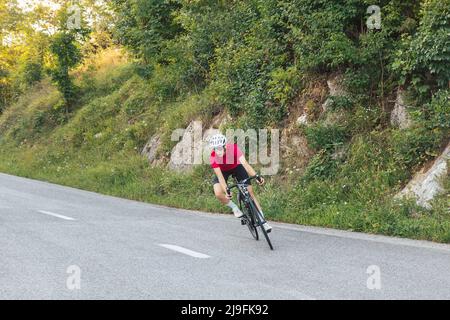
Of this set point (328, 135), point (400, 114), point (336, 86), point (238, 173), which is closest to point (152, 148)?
point (336, 86)

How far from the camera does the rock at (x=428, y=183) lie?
37.1 ft

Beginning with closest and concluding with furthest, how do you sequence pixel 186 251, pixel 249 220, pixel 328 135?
1. pixel 186 251
2. pixel 249 220
3. pixel 328 135

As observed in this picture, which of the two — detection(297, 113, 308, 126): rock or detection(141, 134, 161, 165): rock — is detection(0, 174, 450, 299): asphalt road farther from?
detection(141, 134, 161, 165): rock

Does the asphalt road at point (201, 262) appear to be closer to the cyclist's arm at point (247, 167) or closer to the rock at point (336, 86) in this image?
the cyclist's arm at point (247, 167)

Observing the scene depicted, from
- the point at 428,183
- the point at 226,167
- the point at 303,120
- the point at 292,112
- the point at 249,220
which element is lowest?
the point at 249,220

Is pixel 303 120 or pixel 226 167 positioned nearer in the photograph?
pixel 226 167

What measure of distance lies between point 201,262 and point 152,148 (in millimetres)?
14602

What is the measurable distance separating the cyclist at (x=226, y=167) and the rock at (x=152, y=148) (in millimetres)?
11300

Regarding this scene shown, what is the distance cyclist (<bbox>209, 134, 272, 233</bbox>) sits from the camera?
10.1 metres

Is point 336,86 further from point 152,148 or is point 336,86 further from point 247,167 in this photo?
point 152,148

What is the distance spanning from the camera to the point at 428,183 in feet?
38.0

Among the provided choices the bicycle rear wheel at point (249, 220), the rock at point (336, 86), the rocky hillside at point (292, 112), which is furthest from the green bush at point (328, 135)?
the bicycle rear wheel at point (249, 220)

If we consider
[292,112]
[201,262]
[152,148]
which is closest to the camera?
[201,262]

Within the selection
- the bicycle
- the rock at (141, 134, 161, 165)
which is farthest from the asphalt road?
the rock at (141, 134, 161, 165)
